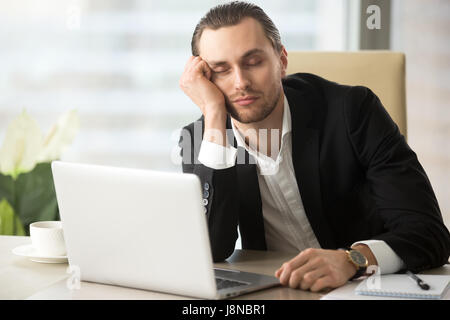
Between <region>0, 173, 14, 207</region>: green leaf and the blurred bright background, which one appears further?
the blurred bright background

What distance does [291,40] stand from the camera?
2.74 meters

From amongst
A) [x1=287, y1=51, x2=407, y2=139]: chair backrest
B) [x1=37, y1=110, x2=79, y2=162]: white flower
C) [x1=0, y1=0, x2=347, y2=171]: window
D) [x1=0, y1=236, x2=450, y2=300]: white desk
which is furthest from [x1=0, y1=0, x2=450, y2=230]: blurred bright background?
[x1=0, y1=236, x2=450, y2=300]: white desk

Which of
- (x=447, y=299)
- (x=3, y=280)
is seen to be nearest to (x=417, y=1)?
(x=447, y=299)

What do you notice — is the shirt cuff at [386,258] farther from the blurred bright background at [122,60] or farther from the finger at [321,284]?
the blurred bright background at [122,60]

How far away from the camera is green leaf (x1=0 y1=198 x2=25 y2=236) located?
2.40m

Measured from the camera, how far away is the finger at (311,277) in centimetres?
105

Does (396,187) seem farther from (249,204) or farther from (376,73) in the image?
(376,73)

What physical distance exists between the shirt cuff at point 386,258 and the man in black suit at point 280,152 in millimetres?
161

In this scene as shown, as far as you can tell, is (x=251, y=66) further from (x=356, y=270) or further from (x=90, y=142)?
(x=90, y=142)

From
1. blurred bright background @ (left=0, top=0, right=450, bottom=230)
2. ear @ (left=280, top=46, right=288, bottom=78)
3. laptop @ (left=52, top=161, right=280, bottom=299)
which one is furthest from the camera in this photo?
blurred bright background @ (left=0, top=0, right=450, bottom=230)

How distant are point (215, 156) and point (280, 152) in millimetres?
209

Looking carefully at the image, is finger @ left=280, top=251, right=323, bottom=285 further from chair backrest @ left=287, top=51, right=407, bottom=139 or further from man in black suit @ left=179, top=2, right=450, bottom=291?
chair backrest @ left=287, top=51, right=407, bottom=139

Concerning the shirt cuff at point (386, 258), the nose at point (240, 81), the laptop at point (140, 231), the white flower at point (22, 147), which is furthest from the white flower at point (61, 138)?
the shirt cuff at point (386, 258)

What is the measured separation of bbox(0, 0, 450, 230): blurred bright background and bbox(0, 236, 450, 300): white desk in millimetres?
1444
